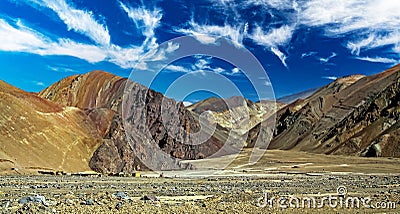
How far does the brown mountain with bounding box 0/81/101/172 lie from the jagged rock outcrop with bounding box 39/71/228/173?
2.83m

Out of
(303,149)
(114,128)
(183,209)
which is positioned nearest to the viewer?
(183,209)

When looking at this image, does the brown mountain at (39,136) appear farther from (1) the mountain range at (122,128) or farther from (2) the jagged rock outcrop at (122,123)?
(2) the jagged rock outcrop at (122,123)

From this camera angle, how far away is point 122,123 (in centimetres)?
7094

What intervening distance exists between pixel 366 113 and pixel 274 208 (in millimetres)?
143911

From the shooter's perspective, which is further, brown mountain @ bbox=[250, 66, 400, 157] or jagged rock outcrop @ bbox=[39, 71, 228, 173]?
brown mountain @ bbox=[250, 66, 400, 157]

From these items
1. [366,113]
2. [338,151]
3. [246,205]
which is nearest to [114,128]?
[246,205]

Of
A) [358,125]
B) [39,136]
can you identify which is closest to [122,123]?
[39,136]

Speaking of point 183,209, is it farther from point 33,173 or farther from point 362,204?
point 33,173

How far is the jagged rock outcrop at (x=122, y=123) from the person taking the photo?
64.0m

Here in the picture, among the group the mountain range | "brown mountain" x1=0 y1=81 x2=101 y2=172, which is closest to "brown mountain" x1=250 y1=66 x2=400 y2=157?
the mountain range

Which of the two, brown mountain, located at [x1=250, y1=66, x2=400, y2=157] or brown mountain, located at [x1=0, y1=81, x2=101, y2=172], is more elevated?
brown mountain, located at [x1=250, y1=66, x2=400, y2=157]

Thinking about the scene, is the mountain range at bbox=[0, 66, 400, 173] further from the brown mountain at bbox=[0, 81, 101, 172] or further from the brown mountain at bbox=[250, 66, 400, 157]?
the brown mountain at bbox=[250, 66, 400, 157]

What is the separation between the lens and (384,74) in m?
196

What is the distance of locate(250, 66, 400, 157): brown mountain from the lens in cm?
12925
